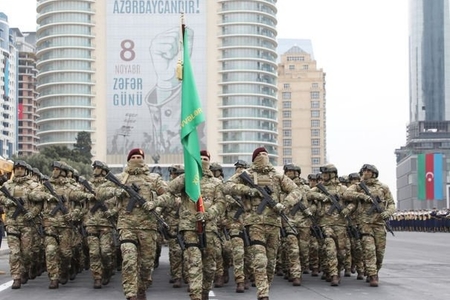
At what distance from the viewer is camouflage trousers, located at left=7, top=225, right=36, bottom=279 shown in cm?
1258

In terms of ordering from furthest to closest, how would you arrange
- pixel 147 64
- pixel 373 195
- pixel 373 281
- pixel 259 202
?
pixel 147 64
pixel 373 195
pixel 373 281
pixel 259 202

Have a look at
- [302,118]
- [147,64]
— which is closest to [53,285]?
[147,64]

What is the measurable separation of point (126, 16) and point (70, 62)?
11616mm

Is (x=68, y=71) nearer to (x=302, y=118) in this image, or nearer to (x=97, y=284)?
(x=302, y=118)

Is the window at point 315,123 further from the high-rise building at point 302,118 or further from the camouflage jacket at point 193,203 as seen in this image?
the camouflage jacket at point 193,203

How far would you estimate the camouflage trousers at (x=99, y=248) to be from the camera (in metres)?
12.3

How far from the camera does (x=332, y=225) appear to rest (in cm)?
1371

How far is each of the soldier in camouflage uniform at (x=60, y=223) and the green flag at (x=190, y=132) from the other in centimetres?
346

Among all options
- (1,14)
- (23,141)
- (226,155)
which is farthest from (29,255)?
(23,141)

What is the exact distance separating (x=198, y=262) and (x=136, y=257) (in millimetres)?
Result: 896

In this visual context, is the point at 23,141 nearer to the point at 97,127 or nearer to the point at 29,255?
the point at 97,127

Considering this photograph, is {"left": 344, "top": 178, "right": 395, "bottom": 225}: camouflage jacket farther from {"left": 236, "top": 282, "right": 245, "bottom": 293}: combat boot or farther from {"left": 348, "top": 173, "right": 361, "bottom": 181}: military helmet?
{"left": 236, "top": 282, "right": 245, "bottom": 293}: combat boot

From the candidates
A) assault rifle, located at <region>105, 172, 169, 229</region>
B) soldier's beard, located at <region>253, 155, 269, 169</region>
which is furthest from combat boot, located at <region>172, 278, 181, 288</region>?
soldier's beard, located at <region>253, 155, 269, 169</region>

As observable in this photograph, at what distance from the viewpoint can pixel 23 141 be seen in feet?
513
